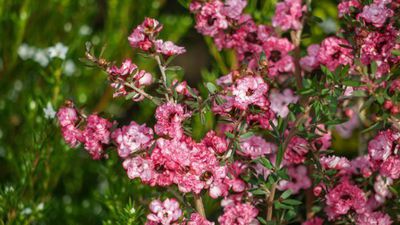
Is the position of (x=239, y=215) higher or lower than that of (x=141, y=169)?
lower

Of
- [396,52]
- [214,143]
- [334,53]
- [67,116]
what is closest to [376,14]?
[396,52]

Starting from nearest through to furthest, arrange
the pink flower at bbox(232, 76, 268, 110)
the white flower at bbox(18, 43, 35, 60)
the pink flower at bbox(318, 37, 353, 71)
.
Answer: the pink flower at bbox(232, 76, 268, 110) < the pink flower at bbox(318, 37, 353, 71) < the white flower at bbox(18, 43, 35, 60)

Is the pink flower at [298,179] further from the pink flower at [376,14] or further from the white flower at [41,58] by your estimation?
the white flower at [41,58]

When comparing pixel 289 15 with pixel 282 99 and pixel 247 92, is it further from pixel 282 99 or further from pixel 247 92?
pixel 247 92

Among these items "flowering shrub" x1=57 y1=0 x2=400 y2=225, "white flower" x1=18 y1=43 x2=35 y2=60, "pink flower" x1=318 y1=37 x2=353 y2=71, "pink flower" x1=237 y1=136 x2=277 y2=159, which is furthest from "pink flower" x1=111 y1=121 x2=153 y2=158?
"white flower" x1=18 y1=43 x2=35 y2=60

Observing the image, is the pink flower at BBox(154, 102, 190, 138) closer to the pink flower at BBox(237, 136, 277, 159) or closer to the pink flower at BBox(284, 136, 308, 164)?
the pink flower at BBox(237, 136, 277, 159)

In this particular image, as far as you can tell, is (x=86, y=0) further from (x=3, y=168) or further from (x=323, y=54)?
(x=323, y=54)
